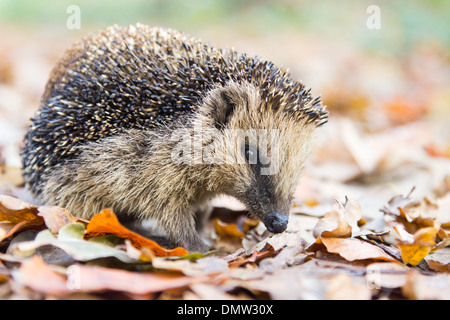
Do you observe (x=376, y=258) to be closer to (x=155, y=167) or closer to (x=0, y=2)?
(x=155, y=167)

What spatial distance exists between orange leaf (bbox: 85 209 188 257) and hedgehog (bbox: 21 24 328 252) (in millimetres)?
760

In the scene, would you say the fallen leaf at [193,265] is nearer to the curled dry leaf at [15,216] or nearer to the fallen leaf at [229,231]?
the curled dry leaf at [15,216]

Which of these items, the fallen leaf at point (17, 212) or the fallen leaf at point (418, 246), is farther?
the fallen leaf at point (17, 212)

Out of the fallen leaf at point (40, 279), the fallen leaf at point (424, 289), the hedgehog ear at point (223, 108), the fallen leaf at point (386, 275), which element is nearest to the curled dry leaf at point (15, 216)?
the fallen leaf at point (40, 279)

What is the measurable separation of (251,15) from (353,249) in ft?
65.1

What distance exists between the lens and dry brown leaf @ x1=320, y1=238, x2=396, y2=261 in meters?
3.84

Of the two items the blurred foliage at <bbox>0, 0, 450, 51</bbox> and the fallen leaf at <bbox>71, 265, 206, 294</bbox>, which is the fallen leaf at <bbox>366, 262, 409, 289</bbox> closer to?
the fallen leaf at <bbox>71, 265, 206, 294</bbox>

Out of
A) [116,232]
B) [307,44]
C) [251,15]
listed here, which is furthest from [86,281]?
[251,15]

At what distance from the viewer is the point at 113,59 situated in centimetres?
480

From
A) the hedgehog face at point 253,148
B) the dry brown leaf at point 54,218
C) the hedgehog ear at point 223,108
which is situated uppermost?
the hedgehog ear at point 223,108

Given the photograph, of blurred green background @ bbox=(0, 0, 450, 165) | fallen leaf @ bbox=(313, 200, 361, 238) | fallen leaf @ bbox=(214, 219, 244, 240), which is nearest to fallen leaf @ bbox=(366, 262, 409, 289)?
fallen leaf @ bbox=(313, 200, 361, 238)

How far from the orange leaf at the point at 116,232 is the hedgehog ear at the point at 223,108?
4.37 ft

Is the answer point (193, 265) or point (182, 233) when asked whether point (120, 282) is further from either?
point (182, 233)

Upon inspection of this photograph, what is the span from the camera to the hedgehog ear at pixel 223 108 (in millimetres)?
4531
